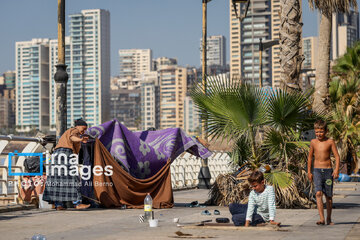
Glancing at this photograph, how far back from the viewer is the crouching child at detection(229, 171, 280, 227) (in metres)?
9.73

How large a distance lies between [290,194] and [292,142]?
109cm

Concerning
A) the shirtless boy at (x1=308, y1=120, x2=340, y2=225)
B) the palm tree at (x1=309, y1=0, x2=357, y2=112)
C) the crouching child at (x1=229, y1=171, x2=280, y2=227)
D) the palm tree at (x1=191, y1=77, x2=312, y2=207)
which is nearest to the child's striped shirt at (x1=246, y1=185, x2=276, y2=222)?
the crouching child at (x1=229, y1=171, x2=280, y2=227)

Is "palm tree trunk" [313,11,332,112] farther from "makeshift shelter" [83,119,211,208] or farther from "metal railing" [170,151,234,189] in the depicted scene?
"makeshift shelter" [83,119,211,208]

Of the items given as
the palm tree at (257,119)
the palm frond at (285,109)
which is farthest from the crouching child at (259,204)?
the palm frond at (285,109)

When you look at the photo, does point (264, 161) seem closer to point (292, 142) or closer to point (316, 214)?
point (292, 142)

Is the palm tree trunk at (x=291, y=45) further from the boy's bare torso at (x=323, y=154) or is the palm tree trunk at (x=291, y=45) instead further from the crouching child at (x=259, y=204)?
the crouching child at (x=259, y=204)

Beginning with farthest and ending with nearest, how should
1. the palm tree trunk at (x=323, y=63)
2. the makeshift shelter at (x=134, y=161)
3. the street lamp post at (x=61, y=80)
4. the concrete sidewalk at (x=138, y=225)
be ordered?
1. the palm tree trunk at (x=323, y=63)
2. the street lamp post at (x=61, y=80)
3. the makeshift shelter at (x=134, y=161)
4. the concrete sidewalk at (x=138, y=225)

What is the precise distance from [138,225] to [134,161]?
4.15 metres

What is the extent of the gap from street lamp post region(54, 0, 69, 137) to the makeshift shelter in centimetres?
70

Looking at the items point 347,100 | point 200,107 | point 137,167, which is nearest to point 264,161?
point 200,107

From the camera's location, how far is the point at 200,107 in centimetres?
1497

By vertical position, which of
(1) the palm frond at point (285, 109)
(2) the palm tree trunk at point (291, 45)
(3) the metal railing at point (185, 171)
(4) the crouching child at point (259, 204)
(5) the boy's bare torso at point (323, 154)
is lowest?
(3) the metal railing at point (185, 171)

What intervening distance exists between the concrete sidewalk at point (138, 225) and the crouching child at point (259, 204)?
29 centimetres

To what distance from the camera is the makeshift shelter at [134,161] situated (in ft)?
46.7
